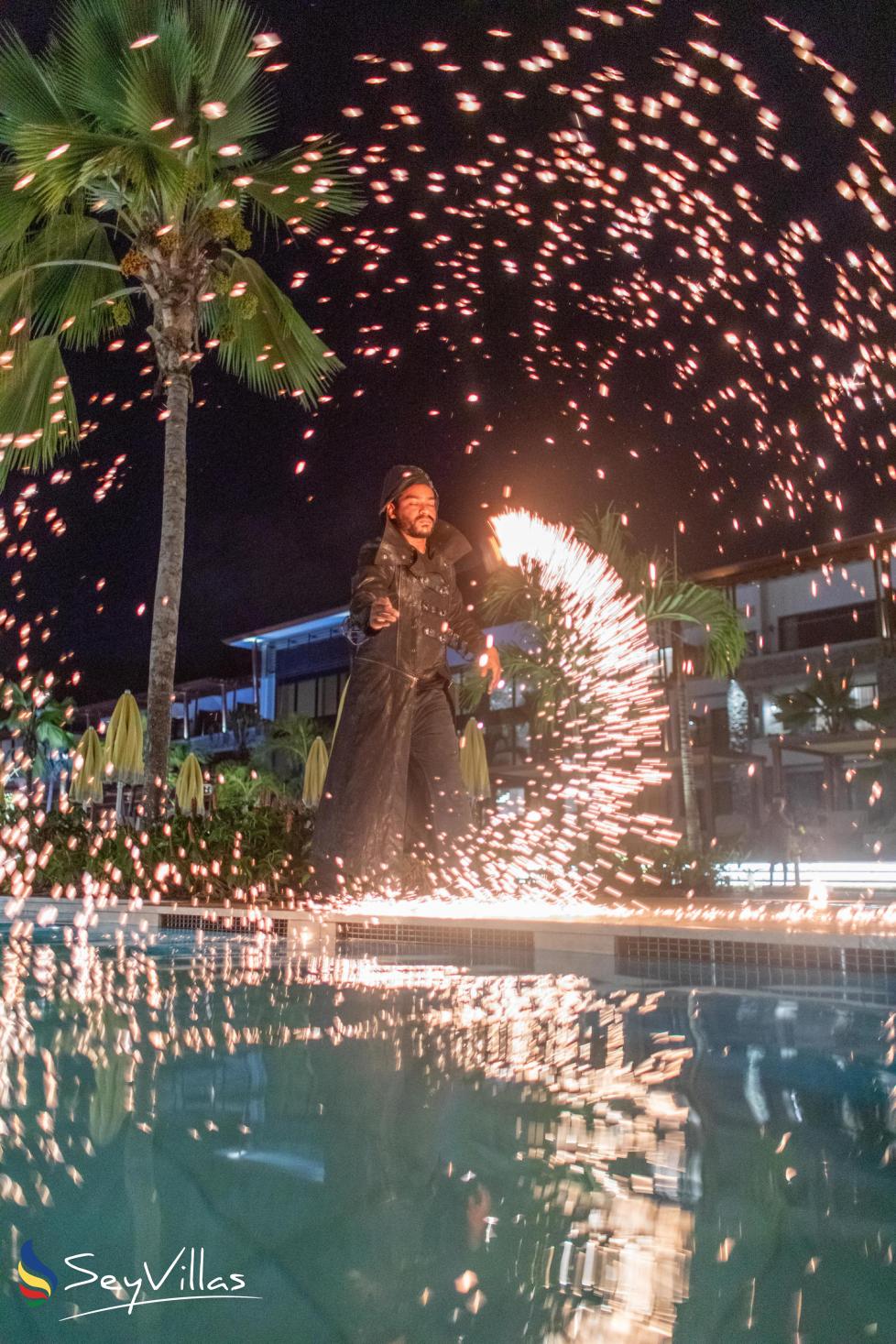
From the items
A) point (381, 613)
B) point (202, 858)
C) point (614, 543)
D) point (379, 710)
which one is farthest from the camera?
point (614, 543)

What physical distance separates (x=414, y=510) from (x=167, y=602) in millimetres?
4197

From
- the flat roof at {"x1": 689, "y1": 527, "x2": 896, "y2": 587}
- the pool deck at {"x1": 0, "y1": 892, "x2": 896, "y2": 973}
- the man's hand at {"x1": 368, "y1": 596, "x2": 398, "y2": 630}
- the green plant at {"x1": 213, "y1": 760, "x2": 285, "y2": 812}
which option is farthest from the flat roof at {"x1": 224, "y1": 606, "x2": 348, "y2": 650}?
the man's hand at {"x1": 368, "y1": 596, "x2": 398, "y2": 630}

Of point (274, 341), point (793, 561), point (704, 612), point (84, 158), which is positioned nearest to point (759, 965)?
point (704, 612)

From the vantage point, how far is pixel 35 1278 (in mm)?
1494

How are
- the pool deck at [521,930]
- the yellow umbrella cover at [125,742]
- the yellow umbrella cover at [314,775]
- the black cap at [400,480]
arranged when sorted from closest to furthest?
the pool deck at [521,930] → the black cap at [400,480] → the yellow umbrella cover at [125,742] → the yellow umbrella cover at [314,775]

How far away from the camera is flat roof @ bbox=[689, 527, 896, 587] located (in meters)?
19.1

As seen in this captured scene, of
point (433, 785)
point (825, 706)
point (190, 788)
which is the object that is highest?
point (825, 706)

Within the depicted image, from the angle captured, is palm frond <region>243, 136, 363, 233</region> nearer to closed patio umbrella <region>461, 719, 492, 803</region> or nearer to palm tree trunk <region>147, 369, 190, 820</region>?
palm tree trunk <region>147, 369, 190, 820</region>

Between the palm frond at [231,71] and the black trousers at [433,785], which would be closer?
the black trousers at [433,785]

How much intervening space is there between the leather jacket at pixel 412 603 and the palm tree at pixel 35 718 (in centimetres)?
3207

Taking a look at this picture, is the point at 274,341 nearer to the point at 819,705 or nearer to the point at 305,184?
the point at 305,184

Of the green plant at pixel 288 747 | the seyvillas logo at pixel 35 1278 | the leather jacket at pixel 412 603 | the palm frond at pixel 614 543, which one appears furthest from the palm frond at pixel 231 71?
the green plant at pixel 288 747

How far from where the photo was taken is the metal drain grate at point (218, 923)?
26.1 feet

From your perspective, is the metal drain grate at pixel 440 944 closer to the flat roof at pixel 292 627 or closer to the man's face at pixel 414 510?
the man's face at pixel 414 510
